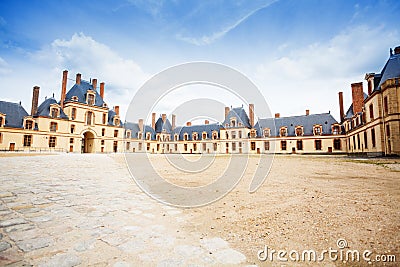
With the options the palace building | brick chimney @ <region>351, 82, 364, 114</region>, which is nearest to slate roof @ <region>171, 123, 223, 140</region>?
the palace building

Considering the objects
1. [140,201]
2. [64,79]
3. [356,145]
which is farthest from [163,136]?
[140,201]

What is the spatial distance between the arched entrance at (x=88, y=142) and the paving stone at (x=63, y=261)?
129 feet

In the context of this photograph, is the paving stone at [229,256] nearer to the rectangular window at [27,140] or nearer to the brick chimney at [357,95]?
the brick chimney at [357,95]

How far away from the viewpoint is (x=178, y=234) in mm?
2623

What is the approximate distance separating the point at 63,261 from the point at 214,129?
46.4 metres

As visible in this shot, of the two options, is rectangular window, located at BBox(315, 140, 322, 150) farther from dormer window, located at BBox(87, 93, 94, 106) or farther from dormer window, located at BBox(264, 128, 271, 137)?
dormer window, located at BBox(87, 93, 94, 106)

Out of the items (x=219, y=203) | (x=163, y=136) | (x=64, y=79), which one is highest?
(x=64, y=79)

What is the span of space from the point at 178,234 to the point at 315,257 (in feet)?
5.17

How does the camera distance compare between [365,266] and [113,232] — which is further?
[113,232]

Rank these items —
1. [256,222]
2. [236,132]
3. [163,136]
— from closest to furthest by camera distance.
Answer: [256,222] < [236,132] < [163,136]

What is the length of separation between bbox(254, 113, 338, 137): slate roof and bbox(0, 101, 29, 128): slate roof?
39.5 m

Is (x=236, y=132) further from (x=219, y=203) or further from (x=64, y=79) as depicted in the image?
(x=219, y=203)

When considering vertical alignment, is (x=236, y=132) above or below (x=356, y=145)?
above

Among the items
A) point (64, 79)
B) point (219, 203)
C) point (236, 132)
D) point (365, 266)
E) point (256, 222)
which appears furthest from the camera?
point (236, 132)
